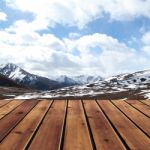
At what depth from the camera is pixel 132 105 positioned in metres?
9.08

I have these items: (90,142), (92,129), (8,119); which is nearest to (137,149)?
(90,142)

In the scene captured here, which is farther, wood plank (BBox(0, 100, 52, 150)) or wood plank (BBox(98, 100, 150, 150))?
wood plank (BBox(98, 100, 150, 150))

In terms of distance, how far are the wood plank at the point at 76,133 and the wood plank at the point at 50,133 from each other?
13cm

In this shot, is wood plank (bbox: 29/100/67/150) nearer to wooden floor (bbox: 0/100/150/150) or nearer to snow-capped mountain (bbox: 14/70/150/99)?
wooden floor (bbox: 0/100/150/150)

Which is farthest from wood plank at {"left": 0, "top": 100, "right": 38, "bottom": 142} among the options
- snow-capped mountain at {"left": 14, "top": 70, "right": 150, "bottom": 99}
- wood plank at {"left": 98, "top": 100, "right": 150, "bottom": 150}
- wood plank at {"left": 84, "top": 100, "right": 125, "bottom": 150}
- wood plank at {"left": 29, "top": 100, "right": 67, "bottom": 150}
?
snow-capped mountain at {"left": 14, "top": 70, "right": 150, "bottom": 99}

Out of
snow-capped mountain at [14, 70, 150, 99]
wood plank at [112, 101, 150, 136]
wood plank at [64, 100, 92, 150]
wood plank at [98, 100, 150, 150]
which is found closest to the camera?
wood plank at [64, 100, 92, 150]

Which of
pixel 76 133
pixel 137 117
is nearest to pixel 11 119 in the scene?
pixel 76 133

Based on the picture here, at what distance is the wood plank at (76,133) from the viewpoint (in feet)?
15.1

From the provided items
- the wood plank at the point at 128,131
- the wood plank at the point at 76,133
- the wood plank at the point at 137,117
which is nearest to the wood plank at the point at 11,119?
the wood plank at the point at 76,133

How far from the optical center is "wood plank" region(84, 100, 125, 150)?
4.66 metres

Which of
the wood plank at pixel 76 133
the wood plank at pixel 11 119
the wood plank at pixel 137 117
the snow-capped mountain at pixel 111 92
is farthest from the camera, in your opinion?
the snow-capped mountain at pixel 111 92

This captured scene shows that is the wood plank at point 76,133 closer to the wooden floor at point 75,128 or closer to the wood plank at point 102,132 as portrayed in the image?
the wooden floor at point 75,128

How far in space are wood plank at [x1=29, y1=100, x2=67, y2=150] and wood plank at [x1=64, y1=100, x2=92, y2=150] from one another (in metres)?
0.13

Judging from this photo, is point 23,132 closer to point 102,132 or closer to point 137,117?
point 102,132
